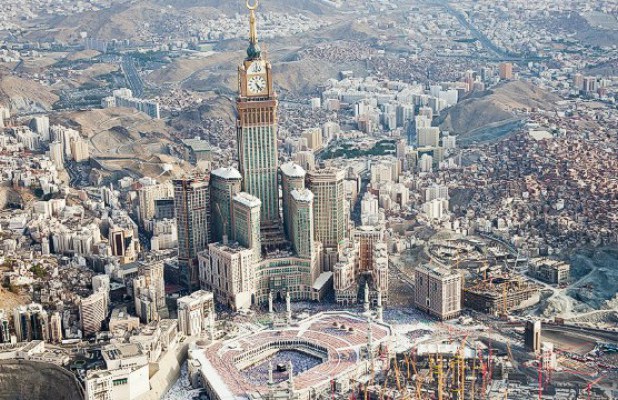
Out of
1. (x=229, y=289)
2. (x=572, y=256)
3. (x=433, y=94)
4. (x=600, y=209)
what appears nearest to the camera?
(x=229, y=289)

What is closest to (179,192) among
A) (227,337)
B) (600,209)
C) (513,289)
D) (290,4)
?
(227,337)

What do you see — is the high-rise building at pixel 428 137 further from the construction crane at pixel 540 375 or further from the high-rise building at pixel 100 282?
the construction crane at pixel 540 375

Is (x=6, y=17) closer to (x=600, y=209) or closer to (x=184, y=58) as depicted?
(x=184, y=58)

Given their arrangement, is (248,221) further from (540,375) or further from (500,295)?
(540,375)

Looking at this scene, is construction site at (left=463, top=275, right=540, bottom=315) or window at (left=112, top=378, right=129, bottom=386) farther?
construction site at (left=463, top=275, right=540, bottom=315)

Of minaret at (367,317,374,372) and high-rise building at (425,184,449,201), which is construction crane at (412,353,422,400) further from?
high-rise building at (425,184,449,201)

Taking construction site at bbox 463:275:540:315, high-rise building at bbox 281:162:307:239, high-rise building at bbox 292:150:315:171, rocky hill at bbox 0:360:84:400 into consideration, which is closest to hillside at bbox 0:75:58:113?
high-rise building at bbox 292:150:315:171
